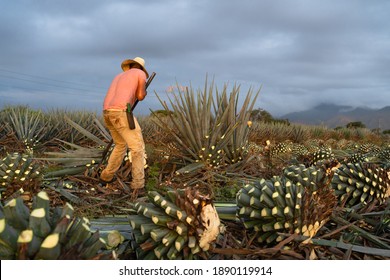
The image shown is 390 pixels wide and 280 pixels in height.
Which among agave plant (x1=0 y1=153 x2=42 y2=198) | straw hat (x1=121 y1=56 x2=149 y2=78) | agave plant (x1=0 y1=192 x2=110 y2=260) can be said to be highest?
straw hat (x1=121 y1=56 x2=149 y2=78)

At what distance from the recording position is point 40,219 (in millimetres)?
1552

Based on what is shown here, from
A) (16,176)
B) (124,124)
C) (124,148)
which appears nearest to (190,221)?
(16,176)

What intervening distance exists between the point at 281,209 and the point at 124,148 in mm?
3767

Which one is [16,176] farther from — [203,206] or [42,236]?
[42,236]

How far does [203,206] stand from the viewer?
94.2 inches

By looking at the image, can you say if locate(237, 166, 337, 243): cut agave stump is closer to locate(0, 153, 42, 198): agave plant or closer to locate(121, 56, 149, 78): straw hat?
locate(0, 153, 42, 198): agave plant

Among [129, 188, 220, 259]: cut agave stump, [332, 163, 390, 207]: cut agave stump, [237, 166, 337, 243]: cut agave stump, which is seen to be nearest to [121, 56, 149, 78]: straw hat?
[332, 163, 390, 207]: cut agave stump

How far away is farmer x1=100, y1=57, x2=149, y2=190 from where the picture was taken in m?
5.54

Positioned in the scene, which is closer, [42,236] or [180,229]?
[42,236]

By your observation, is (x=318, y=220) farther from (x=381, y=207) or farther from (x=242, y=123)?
(x=242, y=123)

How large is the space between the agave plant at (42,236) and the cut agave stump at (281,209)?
1261mm

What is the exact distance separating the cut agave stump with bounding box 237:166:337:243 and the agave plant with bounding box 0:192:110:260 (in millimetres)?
1261

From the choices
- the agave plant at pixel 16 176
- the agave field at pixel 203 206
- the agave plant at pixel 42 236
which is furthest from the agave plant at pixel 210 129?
the agave plant at pixel 42 236

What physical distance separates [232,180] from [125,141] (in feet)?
5.86
